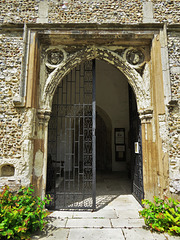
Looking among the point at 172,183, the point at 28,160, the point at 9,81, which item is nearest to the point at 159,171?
the point at 172,183

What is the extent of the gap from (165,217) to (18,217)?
2.19m

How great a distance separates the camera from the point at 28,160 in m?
2.98

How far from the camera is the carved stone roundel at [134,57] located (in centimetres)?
355

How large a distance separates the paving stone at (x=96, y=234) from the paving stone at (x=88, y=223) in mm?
118

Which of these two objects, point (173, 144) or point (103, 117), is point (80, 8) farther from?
point (103, 117)

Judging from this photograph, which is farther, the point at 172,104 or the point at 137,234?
the point at 172,104

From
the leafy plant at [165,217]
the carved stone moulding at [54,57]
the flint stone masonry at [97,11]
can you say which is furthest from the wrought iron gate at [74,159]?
the leafy plant at [165,217]

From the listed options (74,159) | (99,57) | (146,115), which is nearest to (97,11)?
(99,57)

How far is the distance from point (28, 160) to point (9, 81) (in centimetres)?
157

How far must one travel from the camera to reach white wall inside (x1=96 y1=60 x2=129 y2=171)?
7.75m

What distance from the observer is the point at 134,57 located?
358cm

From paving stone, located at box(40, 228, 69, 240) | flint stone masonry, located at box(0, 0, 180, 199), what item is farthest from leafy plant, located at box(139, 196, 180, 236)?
paving stone, located at box(40, 228, 69, 240)

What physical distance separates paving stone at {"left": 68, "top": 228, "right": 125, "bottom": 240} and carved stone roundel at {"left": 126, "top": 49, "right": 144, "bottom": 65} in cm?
320

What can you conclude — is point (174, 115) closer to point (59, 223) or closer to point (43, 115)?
point (43, 115)
